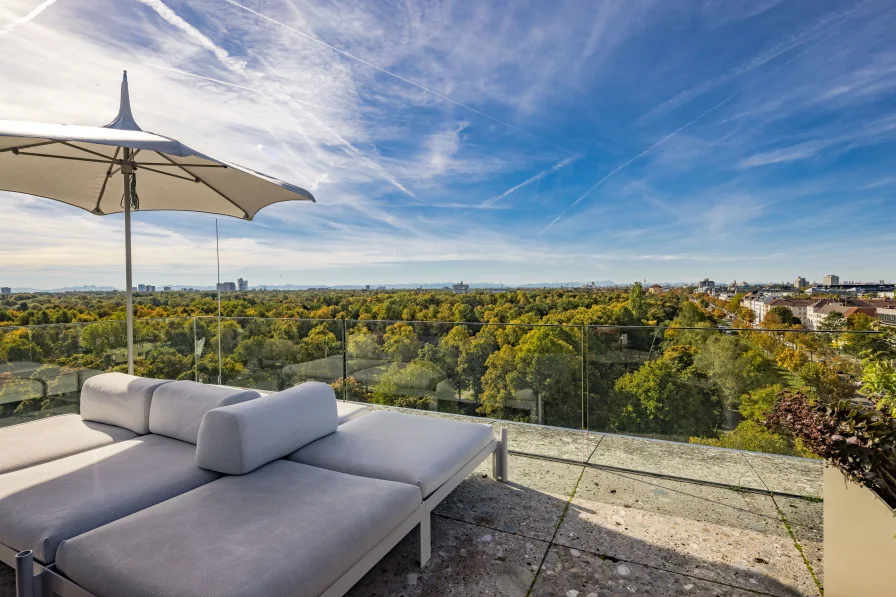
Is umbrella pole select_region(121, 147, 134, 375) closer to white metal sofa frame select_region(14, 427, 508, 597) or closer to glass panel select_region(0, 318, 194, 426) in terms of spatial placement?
glass panel select_region(0, 318, 194, 426)

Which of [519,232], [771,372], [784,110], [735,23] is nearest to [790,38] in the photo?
[735,23]

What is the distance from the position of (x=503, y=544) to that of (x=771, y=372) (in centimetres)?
237

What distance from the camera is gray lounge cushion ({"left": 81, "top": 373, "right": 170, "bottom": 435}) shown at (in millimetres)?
2590

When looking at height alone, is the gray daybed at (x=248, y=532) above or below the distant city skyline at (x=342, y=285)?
below

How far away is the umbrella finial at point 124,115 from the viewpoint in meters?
2.82

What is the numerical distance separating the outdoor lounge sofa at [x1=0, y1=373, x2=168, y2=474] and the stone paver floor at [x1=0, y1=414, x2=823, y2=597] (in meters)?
0.62

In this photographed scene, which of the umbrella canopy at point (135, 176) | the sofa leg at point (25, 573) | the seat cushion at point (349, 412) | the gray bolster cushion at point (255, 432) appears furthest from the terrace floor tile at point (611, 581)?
the umbrella canopy at point (135, 176)

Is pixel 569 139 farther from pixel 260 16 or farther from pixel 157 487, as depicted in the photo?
pixel 157 487

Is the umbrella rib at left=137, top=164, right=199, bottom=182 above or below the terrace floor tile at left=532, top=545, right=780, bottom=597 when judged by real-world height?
above

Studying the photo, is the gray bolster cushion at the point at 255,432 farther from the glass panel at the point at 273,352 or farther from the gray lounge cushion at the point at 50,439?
the glass panel at the point at 273,352

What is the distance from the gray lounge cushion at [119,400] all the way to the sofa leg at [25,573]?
4.46ft

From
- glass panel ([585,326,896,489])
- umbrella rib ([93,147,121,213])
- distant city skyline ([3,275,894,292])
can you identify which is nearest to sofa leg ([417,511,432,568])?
glass panel ([585,326,896,489])

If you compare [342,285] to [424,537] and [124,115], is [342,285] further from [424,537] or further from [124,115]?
[424,537]

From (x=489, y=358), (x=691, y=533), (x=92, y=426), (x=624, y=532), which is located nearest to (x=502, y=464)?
(x=624, y=532)
